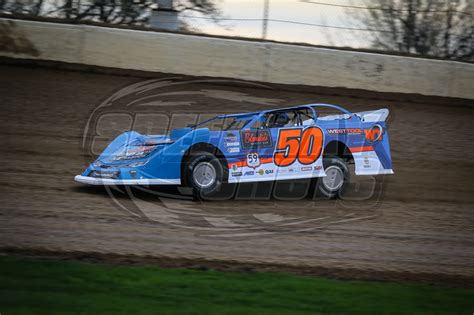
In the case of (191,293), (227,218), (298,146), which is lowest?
(191,293)

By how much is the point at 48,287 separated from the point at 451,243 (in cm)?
508

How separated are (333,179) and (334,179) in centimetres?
1

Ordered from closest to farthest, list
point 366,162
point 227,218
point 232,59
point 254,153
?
point 227,218, point 254,153, point 366,162, point 232,59

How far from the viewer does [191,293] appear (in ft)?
18.0

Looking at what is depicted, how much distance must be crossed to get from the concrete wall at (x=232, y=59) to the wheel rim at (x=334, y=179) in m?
5.57

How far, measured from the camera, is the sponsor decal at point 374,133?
9.79m

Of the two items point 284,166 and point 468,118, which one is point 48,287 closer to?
point 284,166

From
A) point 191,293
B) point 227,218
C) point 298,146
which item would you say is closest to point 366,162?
point 298,146

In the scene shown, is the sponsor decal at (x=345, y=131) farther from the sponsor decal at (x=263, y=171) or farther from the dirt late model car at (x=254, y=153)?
the sponsor decal at (x=263, y=171)

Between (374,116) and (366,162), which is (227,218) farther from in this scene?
(374,116)

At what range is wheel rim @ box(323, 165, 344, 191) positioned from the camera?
377 inches

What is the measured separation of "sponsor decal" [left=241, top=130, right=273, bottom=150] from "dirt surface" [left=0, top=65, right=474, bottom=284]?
2.63ft

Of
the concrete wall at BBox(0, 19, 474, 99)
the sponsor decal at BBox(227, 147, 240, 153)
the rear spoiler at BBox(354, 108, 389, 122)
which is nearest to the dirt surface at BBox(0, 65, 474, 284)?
the sponsor decal at BBox(227, 147, 240, 153)

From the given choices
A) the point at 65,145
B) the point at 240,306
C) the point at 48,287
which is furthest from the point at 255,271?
the point at 65,145
